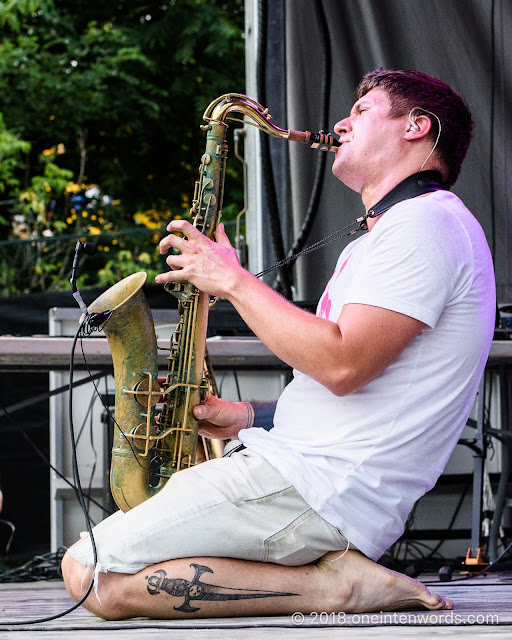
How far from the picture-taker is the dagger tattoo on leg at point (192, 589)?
6.42ft

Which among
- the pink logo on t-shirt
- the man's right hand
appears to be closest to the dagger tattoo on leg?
the man's right hand

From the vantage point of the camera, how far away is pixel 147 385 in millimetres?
2547

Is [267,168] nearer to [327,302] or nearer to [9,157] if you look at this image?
[327,302]

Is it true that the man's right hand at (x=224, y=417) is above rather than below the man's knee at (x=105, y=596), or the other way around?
above

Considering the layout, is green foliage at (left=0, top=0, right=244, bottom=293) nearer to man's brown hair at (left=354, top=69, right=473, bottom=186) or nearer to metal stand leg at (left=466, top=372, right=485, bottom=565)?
metal stand leg at (left=466, top=372, right=485, bottom=565)

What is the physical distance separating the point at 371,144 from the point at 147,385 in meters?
0.93

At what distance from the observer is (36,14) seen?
33.8ft

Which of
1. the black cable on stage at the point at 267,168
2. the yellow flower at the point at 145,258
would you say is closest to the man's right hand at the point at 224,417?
the black cable on stage at the point at 267,168

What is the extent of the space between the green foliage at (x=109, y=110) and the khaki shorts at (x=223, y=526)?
6.90 m

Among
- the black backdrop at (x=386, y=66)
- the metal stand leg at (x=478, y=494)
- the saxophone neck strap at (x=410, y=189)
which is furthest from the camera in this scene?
the black backdrop at (x=386, y=66)

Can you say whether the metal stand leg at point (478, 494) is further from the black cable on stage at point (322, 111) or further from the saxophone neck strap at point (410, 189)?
the saxophone neck strap at point (410, 189)

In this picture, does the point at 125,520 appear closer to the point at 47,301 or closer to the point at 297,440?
the point at 297,440

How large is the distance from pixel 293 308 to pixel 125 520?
63 centimetres

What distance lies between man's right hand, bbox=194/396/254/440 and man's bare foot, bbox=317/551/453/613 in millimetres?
563
